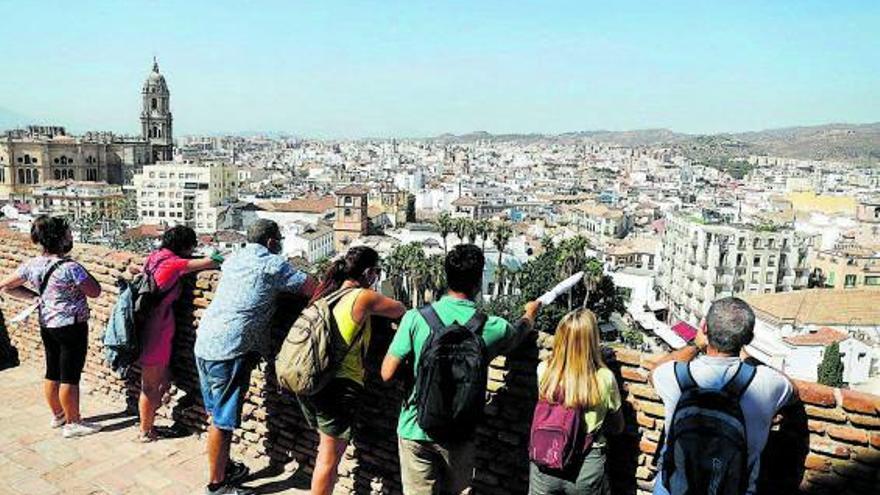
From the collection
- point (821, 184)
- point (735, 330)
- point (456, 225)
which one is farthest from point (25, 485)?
point (821, 184)

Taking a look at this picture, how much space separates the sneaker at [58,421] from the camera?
5.32 m

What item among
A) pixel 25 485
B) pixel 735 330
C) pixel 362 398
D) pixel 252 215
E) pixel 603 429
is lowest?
pixel 252 215

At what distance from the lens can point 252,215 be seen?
283ft

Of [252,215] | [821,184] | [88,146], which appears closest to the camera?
[252,215]

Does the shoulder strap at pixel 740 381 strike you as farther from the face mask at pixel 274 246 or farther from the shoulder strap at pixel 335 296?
the face mask at pixel 274 246

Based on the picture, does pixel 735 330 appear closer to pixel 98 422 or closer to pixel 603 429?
pixel 603 429

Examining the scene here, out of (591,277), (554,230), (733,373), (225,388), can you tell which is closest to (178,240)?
(225,388)

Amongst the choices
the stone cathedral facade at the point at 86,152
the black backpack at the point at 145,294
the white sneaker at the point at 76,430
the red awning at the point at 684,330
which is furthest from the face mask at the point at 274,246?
the stone cathedral facade at the point at 86,152

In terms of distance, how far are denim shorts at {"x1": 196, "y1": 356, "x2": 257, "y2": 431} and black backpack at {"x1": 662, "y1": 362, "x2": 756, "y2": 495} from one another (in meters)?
2.45

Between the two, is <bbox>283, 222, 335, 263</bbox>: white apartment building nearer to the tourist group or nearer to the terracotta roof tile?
the terracotta roof tile

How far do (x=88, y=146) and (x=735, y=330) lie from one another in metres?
120

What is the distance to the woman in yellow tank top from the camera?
369cm

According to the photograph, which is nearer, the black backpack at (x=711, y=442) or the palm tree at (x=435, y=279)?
the black backpack at (x=711, y=442)

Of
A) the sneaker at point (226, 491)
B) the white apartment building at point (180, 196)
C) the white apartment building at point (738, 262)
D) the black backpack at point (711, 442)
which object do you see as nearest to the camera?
the black backpack at point (711, 442)
